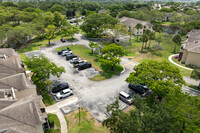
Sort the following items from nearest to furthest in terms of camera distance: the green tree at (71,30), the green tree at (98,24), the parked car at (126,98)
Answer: the parked car at (126,98) < the green tree at (98,24) < the green tree at (71,30)

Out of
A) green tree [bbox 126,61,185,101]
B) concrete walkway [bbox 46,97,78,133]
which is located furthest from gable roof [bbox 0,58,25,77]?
green tree [bbox 126,61,185,101]

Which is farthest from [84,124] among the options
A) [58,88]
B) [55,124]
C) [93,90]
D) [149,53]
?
[149,53]

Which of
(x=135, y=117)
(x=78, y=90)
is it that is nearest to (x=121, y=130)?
(x=135, y=117)

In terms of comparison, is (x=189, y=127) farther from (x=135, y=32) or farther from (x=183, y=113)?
(x=135, y=32)

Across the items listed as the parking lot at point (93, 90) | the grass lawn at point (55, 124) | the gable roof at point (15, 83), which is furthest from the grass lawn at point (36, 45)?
the grass lawn at point (55, 124)

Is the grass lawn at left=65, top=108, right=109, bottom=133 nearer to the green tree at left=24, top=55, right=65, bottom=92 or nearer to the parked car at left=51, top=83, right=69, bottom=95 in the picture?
the parked car at left=51, top=83, right=69, bottom=95

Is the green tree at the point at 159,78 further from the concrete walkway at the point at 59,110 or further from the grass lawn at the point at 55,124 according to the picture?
the grass lawn at the point at 55,124
